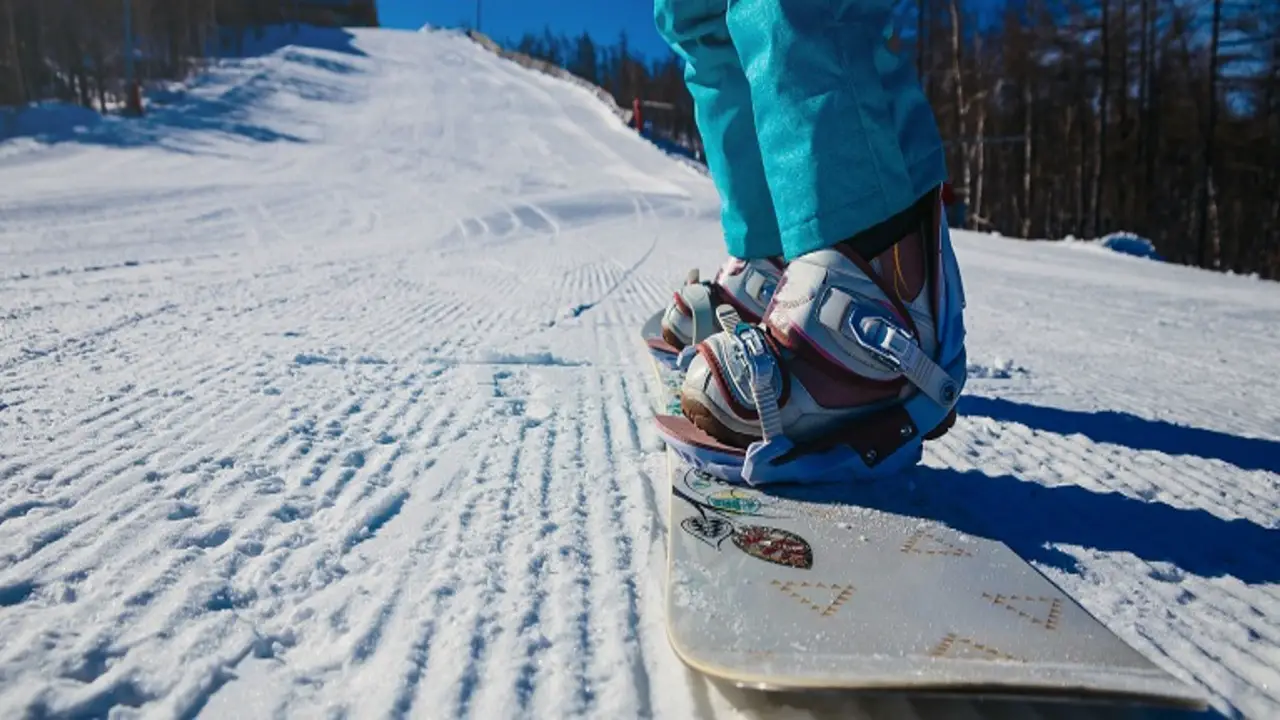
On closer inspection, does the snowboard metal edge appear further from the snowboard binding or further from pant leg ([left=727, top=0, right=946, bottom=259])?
pant leg ([left=727, top=0, right=946, bottom=259])

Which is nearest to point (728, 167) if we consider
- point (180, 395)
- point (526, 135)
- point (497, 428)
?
point (497, 428)

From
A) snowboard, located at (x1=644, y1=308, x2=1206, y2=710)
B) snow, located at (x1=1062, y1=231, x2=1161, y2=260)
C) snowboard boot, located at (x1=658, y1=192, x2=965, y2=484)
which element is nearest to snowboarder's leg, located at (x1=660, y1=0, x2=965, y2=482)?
snowboard boot, located at (x1=658, y1=192, x2=965, y2=484)

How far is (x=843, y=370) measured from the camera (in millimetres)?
1105

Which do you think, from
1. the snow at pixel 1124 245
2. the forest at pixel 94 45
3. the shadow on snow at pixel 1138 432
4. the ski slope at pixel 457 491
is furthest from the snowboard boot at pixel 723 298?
the forest at pixel 94 45

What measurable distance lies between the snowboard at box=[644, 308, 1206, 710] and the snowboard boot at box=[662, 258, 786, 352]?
78 cm

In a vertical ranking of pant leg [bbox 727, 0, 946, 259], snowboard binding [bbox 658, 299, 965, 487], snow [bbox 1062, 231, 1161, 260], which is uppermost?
pant leg [bbox 727, 0, 946, 259]

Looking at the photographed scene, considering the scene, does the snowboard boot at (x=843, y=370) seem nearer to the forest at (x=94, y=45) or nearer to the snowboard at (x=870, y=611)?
the snowboard at (x=870, y=611)

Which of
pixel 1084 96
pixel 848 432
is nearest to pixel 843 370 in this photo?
pixel 848 432

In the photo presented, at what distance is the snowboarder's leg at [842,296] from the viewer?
1.08m

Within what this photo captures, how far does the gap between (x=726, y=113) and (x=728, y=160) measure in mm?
106

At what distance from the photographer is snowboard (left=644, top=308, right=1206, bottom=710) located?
2.00 feet

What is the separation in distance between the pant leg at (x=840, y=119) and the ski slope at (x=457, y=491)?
447 millimetres

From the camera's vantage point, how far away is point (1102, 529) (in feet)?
3.33

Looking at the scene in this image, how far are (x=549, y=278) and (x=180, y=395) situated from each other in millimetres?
2433
